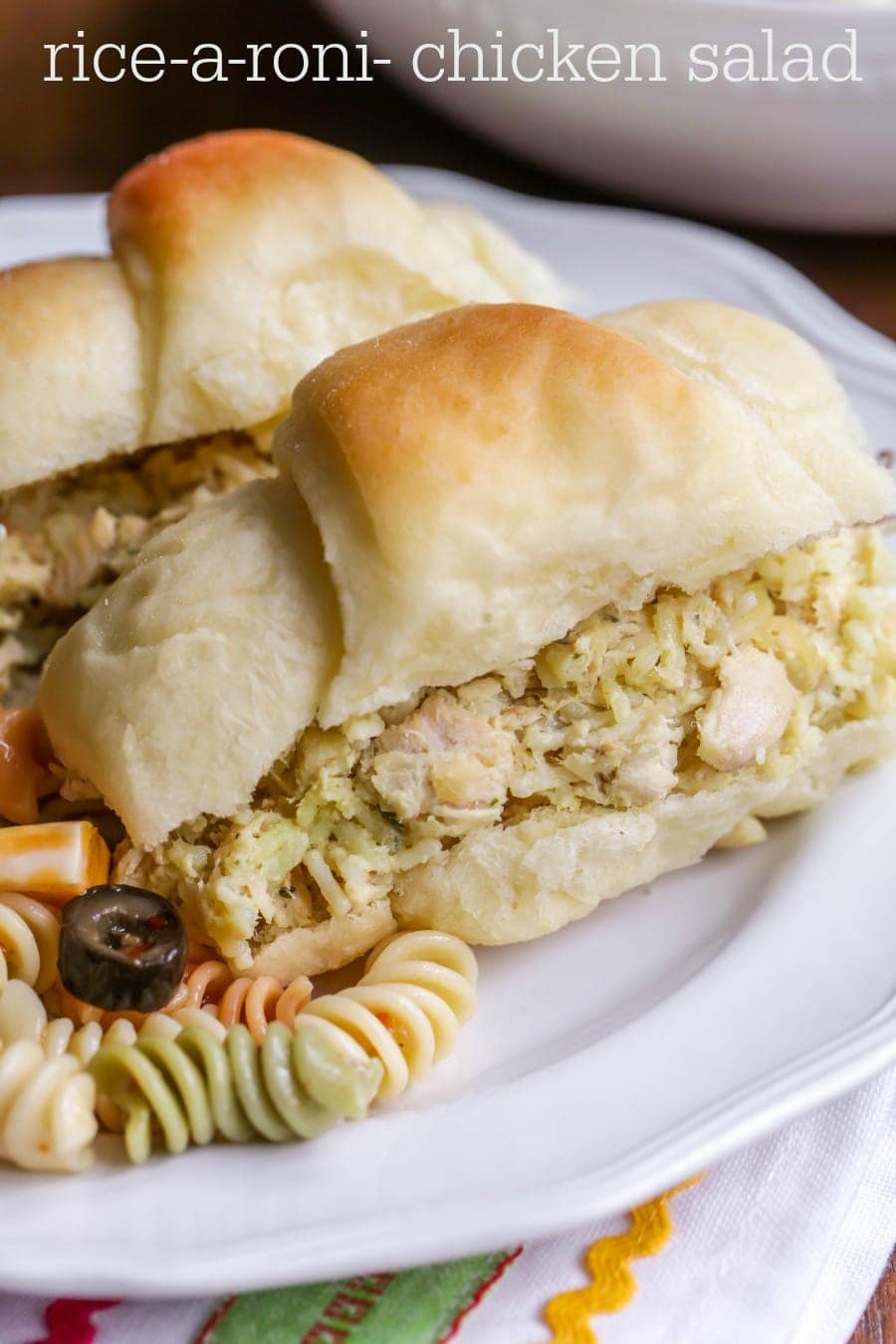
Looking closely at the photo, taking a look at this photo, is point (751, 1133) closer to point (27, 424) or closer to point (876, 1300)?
point (876, 1300)

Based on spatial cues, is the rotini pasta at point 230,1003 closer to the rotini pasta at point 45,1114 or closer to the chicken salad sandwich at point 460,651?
the chicken salad sandwich at point 460,651

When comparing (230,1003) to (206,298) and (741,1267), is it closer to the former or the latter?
(741,1267)

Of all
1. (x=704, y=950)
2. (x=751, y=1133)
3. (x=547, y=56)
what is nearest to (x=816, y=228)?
(x=547, y=56)

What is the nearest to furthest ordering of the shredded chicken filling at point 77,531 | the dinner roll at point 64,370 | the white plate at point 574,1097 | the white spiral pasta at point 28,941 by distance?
the white plate at point 574,1097
the white spiral pasta at point 28,941
the dinner roll at point 64,370
the shredded chicken filling at point 77,531

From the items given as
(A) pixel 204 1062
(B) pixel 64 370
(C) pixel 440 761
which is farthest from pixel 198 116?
(A) pixel 204 1062

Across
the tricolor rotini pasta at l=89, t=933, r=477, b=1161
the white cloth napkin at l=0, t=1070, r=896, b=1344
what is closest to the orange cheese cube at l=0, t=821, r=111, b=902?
the tricolor rotini pasta at l=89, t=933, r=477, b=1161

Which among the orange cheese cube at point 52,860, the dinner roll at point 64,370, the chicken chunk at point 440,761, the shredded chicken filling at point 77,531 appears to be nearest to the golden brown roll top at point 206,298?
the dinner roll at point 64,370
